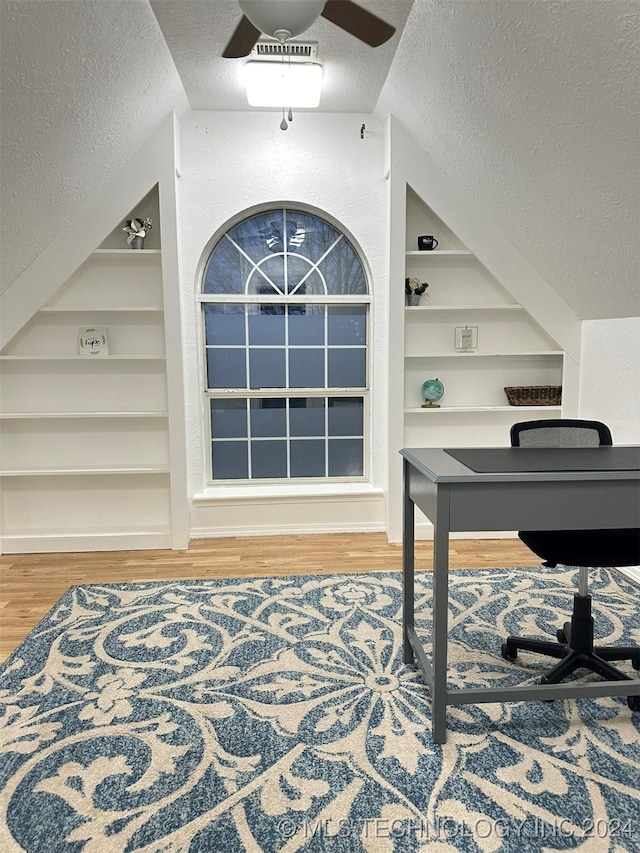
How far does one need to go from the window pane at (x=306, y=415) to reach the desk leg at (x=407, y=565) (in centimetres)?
209

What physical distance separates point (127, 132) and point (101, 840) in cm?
347

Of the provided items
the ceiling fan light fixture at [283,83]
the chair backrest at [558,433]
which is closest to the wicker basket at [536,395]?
the chair backrest at [558,433]

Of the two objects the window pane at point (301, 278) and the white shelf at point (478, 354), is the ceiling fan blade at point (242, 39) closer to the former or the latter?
the window pane at point (301, 278)

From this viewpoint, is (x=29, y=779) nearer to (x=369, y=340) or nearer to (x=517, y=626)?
(x=517, y=626)

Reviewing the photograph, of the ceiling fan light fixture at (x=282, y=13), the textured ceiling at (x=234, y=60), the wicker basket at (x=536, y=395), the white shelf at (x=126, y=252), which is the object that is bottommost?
the wicker basket at (x=536, y=395)

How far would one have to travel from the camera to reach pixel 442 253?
3.69 metres

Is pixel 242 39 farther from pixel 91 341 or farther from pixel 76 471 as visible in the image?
pixel 76 471

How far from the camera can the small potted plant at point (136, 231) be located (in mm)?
3592

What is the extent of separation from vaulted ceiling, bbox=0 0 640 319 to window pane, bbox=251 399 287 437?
71.4 inches

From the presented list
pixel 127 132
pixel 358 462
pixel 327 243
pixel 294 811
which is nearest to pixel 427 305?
pixel 327 243

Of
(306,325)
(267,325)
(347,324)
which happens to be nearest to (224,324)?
(267,325)

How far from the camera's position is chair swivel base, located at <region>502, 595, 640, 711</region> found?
77.7 inches

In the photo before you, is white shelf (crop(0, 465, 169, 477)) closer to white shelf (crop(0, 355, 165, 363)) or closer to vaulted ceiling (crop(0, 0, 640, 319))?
white shelf (crop(0, 355, 165, 363))

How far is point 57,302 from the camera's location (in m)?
3.66
